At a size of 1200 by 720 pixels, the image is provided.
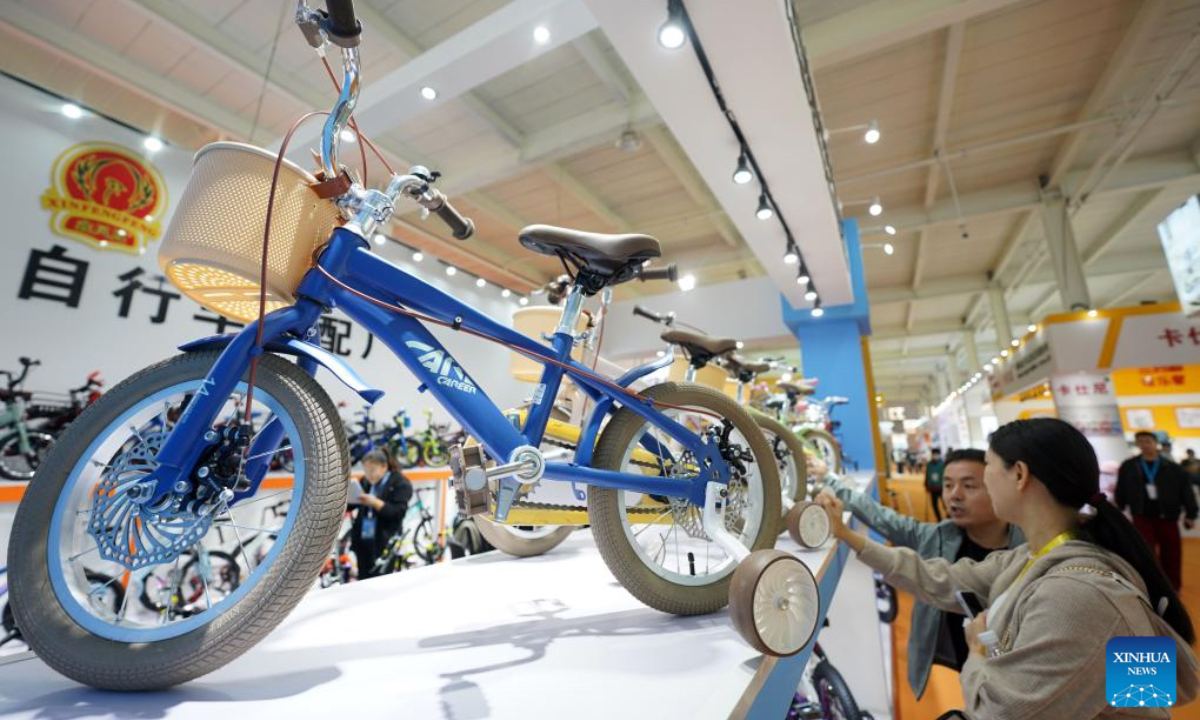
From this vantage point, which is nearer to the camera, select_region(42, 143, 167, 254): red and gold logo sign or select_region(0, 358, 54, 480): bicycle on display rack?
select_region(0, 358, 54, 480): bicycle on display rack

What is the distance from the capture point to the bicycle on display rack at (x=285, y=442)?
792mm

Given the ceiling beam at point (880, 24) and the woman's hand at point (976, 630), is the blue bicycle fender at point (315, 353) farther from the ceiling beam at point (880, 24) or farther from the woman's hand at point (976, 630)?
the ceiling beam at point (880, 24)

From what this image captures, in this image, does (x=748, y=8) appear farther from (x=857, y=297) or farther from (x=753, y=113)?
(x=857, y=297)

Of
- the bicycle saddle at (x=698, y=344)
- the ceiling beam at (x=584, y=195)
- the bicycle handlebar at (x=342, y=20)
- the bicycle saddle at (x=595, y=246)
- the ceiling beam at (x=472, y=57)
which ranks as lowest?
the bicycle saddle at (x=698, y=344)

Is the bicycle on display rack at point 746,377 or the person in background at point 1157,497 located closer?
the bicycle on display rack at point 746,377

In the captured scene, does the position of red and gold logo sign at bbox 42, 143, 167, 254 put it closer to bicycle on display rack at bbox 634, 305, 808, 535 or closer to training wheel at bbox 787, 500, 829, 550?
bicycle on display rack at bbox 634, 305, 808, 535

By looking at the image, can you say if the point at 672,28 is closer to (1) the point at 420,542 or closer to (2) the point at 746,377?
(2) the point at 746,377

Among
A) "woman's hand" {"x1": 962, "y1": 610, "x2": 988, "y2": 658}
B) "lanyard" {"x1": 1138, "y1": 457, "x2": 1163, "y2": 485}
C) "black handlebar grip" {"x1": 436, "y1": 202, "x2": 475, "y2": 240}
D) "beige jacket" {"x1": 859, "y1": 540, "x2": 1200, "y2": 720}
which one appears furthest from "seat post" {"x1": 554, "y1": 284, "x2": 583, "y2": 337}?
"lanyard" {"x1": 1138, "y1": 457, "x2": 1163, "y2": 485}

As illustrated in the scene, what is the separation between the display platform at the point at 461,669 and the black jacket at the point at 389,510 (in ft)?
9.90

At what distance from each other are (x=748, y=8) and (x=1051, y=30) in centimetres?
439

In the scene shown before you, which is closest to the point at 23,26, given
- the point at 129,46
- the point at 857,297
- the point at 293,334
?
the point at 129,46

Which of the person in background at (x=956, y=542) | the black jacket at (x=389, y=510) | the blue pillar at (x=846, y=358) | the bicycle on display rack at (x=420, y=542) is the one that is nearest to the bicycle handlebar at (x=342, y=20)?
the person in background at (x=956, y=542)

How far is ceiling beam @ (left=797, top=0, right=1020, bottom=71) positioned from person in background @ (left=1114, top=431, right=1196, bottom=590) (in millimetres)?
5001

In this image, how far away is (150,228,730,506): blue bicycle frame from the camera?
2.98ft
